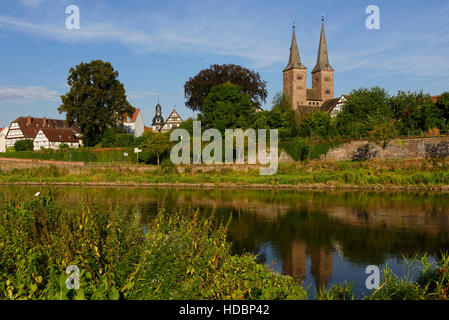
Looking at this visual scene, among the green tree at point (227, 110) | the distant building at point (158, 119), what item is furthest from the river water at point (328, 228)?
the distant building at point (158, 119)

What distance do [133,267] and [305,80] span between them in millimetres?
87824

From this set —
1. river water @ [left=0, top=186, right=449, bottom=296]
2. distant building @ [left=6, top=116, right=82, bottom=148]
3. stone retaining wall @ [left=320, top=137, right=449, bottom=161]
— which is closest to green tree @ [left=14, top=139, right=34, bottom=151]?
distant building @ [left=6, top=116, right=82, bottom=148]

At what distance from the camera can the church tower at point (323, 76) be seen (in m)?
93.1

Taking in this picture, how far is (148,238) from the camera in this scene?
7824 mm

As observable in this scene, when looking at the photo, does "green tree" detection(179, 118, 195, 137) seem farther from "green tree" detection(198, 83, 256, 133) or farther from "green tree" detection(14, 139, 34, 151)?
"green tree" detection(14, 139, 34, 151)

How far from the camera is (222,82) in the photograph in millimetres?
52812

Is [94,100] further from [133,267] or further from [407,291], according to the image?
[407,291]

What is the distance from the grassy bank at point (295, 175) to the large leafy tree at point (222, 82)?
1742 cm

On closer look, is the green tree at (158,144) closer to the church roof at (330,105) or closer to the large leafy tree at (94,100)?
the large leafy tree at (94,100)

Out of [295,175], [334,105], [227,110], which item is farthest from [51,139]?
[334,105]

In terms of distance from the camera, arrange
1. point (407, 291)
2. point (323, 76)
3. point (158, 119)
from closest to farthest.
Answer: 1. point (407, 291)
2. point (323, 76)
3. point (158, 119)

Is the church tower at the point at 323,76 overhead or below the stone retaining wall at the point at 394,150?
overhead

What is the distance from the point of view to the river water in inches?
418

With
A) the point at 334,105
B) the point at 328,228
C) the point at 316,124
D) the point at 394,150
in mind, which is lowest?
the point at 328,228
